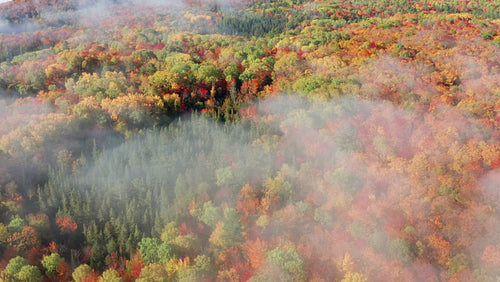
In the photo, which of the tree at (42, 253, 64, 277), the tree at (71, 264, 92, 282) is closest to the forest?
the tree at (42, 253, 64, 277)

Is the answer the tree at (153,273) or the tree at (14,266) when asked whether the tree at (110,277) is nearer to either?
the tree at (153,273)

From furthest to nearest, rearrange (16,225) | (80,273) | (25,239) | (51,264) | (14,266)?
(16,225), (25,239), (51,264), (80,273), (14,266)

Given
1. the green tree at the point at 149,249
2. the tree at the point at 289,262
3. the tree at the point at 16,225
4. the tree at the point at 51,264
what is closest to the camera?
the tree at the point at 289,262

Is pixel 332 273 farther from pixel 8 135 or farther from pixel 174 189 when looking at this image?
pixel 8 135

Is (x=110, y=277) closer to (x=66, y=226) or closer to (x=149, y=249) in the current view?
(x=149, y=249)

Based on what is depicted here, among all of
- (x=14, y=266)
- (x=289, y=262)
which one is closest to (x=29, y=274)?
(x=14, y=266)

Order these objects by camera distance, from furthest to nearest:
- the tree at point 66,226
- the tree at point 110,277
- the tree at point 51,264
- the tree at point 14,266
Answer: the tree at point 66,226
the tree at point 51,264
the tree at point 14,266
the tree at point 110,277

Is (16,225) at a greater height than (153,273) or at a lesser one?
greater

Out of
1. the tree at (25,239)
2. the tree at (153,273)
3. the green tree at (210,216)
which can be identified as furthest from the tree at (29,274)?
the green tree at (210,216)

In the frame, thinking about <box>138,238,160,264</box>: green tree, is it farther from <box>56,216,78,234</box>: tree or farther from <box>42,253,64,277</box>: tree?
<box>56,216,78,234</box>: tree

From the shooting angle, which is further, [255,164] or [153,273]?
[255,164]
